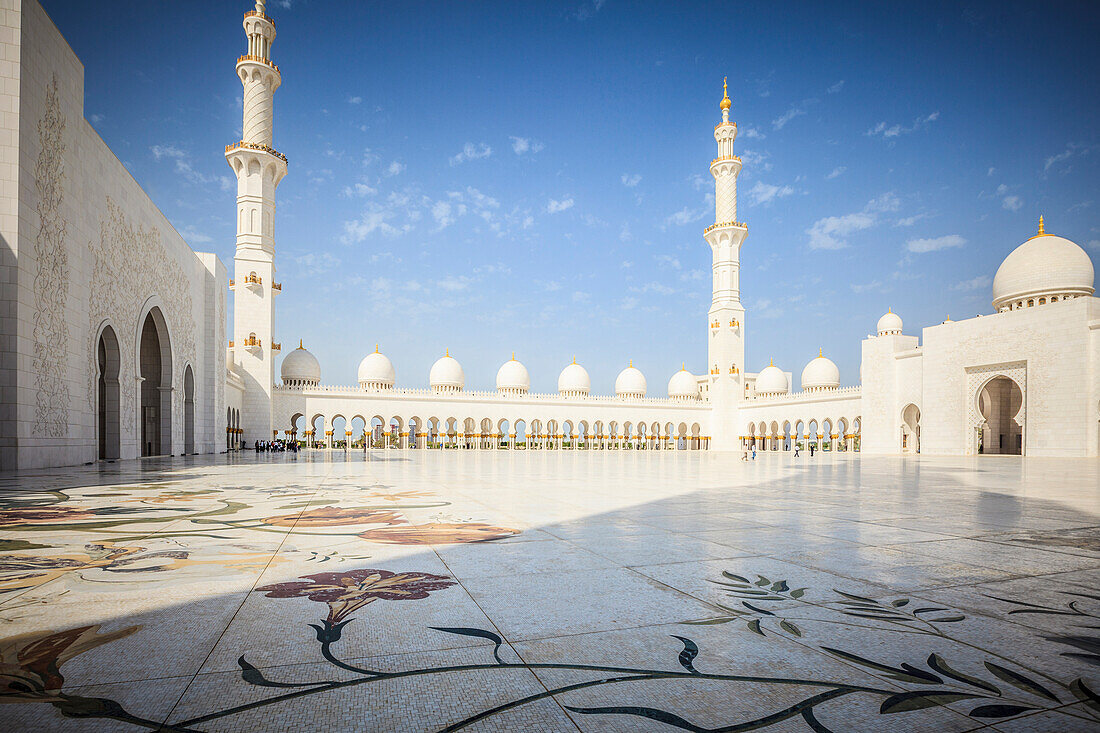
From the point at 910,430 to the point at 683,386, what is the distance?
2011 cm

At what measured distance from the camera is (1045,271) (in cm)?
2680

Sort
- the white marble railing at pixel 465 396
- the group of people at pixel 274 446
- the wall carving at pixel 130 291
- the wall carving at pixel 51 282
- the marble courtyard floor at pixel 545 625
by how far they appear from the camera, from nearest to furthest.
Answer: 1. the marble courtyard floor at pixel 545 625
2. the wall carving at pixel 51 282
3. the wall carving at pixel 130 291
4. the group of people at pixel 274 446
5. the white marble railing at pixel 465 396

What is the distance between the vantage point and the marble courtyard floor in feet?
5.45

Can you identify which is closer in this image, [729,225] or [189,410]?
[189,410]

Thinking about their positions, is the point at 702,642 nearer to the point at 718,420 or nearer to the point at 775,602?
the point at 775,602

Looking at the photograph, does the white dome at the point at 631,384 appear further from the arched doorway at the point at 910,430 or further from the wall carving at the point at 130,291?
the wall carving at the point at 130,291

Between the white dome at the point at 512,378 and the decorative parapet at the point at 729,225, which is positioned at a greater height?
the decorative parapet at the point at 729,225

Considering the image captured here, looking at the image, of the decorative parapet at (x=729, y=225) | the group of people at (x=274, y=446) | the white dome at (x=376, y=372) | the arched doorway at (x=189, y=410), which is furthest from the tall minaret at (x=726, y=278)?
the arched doorway at (x=189, y=410)

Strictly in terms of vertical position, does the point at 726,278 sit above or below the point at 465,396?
above

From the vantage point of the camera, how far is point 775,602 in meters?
2.65

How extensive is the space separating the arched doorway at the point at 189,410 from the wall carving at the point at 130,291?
98cm

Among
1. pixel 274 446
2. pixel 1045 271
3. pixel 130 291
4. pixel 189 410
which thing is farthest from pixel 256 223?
pixel 1045 271

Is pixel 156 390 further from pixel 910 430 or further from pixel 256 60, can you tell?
pixel 910 430

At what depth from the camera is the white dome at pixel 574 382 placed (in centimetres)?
4591
